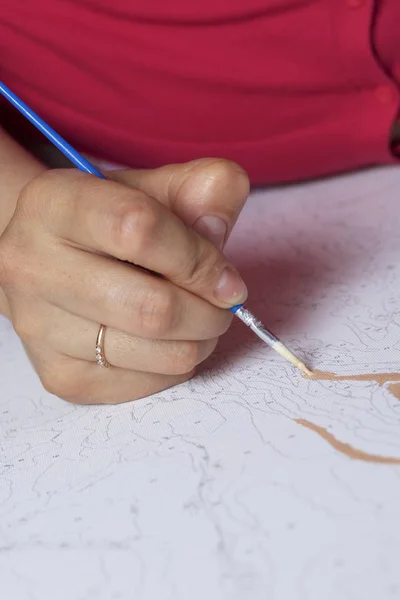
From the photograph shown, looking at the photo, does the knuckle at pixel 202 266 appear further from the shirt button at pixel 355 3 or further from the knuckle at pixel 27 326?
the shirt button at pixel 355 3

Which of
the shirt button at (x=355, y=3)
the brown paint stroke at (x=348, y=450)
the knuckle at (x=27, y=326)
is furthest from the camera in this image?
the shirt button at (x=355, y=3)

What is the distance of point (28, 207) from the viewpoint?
49cm

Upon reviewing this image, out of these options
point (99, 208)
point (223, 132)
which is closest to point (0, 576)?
point (99, 208)

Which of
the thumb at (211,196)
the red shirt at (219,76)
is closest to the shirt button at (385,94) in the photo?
the red shirt at (219,76)

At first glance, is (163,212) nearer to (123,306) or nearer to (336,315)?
(123,306)

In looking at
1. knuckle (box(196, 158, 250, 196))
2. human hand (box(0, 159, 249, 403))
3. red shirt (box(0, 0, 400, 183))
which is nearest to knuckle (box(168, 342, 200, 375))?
human hand (box(0, 159, 249, 403))

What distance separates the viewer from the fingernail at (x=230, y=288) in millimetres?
486

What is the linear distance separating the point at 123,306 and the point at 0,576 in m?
0.18

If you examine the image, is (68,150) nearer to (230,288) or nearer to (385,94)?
(230,288)

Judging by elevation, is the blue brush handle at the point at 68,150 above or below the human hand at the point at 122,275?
above

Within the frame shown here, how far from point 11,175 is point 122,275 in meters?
0.19

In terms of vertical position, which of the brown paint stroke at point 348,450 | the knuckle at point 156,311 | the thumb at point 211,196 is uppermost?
the thumb at point 211,196

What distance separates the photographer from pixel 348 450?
42 cm

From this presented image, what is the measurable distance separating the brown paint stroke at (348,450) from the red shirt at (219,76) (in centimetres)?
41
